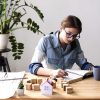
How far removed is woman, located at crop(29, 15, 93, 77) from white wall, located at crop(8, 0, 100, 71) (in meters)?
1.22

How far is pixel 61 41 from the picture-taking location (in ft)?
7.64

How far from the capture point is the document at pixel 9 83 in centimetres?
153

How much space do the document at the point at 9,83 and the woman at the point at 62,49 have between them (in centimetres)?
25

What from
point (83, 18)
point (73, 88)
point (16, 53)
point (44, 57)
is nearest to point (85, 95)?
point (73, 88)

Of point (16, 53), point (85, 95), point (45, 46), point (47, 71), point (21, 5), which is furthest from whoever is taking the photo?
point (21, 5)

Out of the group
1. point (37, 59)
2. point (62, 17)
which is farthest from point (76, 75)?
point (62, 17)

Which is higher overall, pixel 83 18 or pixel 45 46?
pixel 83 18

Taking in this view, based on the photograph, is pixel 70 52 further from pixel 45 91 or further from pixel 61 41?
pixel 45 91

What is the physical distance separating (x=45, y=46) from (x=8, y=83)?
2.17 feet

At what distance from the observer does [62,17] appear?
3576 mm

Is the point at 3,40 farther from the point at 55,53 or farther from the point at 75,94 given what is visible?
the point at 75,94

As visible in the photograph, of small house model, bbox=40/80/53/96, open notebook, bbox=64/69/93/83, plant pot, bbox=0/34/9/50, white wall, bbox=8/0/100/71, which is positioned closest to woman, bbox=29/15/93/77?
open notebook, bbox=64/69/93/83

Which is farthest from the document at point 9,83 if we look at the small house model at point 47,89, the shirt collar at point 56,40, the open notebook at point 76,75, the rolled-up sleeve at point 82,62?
the rolled-up sleeve at point 82,62

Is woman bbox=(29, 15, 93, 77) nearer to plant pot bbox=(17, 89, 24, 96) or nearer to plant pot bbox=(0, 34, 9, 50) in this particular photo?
plant pot bbox=(17, 89, 24, 96)
